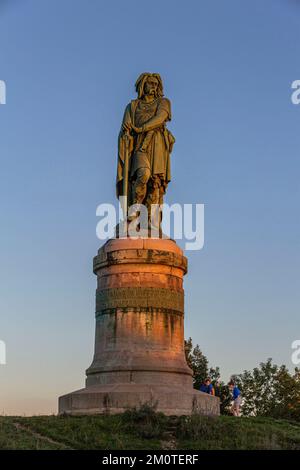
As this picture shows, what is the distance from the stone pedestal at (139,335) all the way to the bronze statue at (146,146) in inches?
69.3

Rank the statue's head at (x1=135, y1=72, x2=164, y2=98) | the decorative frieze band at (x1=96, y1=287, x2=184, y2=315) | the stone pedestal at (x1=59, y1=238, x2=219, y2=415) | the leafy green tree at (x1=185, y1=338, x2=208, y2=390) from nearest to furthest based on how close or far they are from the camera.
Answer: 1. the stone pedestal at (x1=59, y1=238, x2=219, y2=415)
2. the decorative frieze band at (x1=96, y1=287, x2=184, y2=315)
3. the statue's head at (x1=135, y1=72, x2=164, y2=98)
4. the leafy green tree at (x1=185, y1=338, x2=208, y2=390)

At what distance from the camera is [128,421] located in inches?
589

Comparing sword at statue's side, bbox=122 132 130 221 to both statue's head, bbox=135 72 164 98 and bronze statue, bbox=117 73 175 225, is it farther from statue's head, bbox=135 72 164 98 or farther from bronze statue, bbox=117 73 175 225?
statue's head, bbox=135 72 164 98

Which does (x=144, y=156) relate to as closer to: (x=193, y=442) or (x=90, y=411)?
(x=90, y=411)

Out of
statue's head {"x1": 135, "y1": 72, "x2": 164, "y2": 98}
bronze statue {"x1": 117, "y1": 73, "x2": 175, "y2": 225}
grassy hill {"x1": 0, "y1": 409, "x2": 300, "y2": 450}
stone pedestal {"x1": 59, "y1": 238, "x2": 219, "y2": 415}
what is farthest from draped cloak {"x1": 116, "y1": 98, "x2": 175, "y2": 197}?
grassy hill {"x1": 0, "y1": 409, "x2": 300, "y2": 450}

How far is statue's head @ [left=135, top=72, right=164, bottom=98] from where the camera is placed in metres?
20.6

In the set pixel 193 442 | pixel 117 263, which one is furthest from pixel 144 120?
pixel 193 442

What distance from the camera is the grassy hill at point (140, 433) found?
13.2 meters

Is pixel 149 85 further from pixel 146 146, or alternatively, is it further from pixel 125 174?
pixel 125 174

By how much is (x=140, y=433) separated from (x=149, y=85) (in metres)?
10.3

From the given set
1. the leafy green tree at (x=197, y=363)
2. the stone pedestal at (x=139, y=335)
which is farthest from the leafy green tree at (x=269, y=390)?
the stone pedestal at (x=139, y=335)

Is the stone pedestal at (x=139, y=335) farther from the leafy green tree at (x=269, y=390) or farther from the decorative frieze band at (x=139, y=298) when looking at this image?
the leafy green tree at (x=269, y=390)
